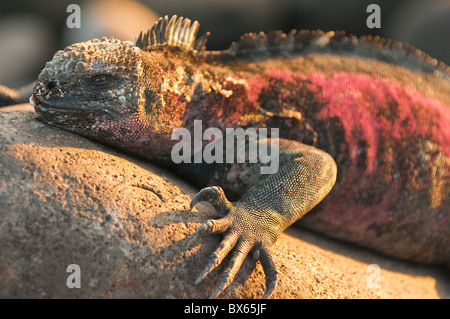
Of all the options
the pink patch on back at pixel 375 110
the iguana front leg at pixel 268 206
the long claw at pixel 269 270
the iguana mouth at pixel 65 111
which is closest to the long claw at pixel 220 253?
the iguana front leg at pixel 268 206

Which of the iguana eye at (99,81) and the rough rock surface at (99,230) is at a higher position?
the iguana eye at (99,81)

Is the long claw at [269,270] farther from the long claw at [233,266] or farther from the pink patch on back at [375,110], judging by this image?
the pink patch on back at [375,110]

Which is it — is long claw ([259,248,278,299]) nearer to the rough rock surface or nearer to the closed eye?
the rough rock surface

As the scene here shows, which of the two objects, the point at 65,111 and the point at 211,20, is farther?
the point at 211,20

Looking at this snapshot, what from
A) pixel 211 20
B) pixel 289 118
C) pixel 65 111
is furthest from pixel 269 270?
pixel 211 20

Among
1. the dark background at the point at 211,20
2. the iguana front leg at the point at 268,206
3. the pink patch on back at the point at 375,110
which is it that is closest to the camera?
the iguana front leg at the point at 268,206

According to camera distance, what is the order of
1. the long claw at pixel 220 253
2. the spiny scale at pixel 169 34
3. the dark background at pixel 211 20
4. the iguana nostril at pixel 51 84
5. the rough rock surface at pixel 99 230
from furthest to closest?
the dark background at pixel 211 20 → the spiny scale at pixel 169 34 → the iguana nostril at pixel 51 84 → the long claw at pixel 220 253 → the rough rock surface at pixel 99 230

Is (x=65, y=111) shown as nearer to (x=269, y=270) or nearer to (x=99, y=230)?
(x=99, y=230)
